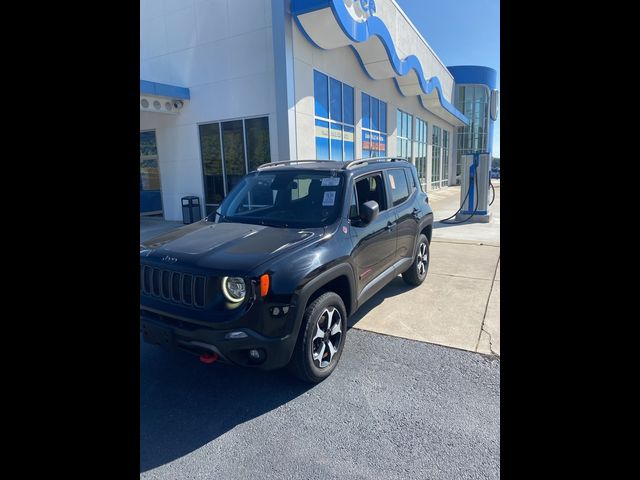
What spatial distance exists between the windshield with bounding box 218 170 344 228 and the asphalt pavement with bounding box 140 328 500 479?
1.37 metres

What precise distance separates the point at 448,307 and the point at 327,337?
2.15 meters

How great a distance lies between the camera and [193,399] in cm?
293

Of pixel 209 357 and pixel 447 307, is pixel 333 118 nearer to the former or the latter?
pixel 447 307

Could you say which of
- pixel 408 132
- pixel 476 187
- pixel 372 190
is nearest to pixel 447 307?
pixel 372 190

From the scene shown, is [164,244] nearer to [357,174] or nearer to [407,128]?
[357,174]

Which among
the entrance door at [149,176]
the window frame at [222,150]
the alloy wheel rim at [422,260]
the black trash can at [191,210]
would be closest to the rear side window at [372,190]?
the alloy wheel rim at [422,260]

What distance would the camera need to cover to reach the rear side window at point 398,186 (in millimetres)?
4656

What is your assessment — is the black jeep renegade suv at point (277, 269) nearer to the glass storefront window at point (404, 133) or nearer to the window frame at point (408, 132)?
the window frame at point (408, 132)

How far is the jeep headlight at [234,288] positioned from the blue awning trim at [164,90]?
29.1ft
